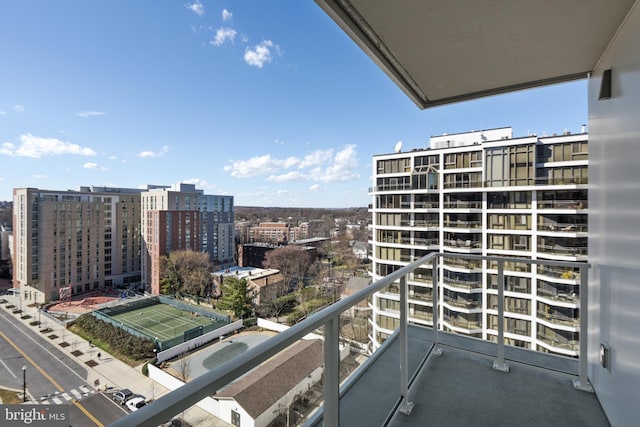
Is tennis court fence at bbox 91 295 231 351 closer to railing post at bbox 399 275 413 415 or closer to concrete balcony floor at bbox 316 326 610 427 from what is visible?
concrete balcony floor at bbox 316 326 610 427

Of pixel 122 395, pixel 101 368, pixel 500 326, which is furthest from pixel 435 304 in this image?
pixel 101 368

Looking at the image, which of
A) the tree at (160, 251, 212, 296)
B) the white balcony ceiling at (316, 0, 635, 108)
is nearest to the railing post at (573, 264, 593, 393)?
the white balcony ceiling at (316, 0, 635, 108)

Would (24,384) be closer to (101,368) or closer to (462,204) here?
(101,368)

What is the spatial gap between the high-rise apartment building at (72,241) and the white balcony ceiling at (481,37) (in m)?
36.7

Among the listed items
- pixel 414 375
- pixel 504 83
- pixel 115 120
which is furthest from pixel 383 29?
pixel 115 120

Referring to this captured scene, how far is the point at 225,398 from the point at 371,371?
113 cm

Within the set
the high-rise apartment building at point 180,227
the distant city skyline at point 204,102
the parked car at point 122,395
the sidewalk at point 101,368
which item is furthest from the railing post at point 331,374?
the high-rise apartment building at point 180,227

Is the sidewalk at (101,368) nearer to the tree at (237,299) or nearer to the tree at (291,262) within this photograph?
the tree at (237,299)

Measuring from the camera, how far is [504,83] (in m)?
2.43

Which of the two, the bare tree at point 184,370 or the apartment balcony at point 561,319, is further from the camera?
the bare tree at point 184,370

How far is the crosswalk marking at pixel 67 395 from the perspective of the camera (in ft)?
46.1

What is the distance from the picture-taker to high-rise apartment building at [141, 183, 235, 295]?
30.4 metres

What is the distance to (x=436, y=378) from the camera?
2.14m

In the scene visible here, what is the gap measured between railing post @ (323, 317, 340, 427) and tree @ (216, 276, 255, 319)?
73.9ft
